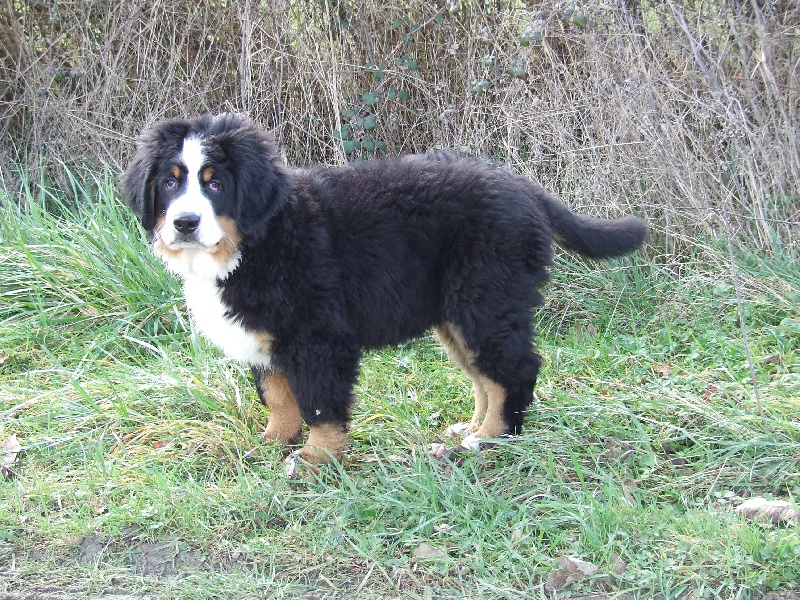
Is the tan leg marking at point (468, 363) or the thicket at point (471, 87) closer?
the tan leg marking at point (468, 363)

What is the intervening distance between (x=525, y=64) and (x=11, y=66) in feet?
13.1

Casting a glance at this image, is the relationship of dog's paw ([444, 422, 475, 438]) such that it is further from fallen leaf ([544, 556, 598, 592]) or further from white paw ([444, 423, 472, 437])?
fallen leaf ([544, 556, 598, 592])

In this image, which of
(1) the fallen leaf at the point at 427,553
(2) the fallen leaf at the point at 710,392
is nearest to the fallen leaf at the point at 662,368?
(2) the fallen leaf at the point at 710,392

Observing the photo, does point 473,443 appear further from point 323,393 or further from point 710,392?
point 710,392

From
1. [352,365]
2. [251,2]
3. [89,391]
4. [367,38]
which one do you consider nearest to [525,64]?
[367,38]

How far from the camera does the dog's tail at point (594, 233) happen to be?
3805mm

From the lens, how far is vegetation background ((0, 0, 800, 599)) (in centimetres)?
296

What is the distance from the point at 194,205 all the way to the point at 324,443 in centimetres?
112

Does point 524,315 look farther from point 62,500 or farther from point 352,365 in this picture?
point 62,500

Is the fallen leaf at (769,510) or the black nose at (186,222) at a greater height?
the black nose at (186,222)

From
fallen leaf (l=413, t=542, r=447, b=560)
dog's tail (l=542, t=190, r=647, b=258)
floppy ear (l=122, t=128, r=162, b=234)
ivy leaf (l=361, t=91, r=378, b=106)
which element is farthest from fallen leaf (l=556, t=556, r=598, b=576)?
ivy leaf (l=361, t=91, r=378, b=106)

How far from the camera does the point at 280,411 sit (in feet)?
12.3

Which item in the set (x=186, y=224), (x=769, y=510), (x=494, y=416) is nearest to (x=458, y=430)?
(x=494, y=416)

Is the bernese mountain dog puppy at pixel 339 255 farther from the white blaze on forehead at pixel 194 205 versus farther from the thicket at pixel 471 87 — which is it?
the thicket at pixel 471 87
